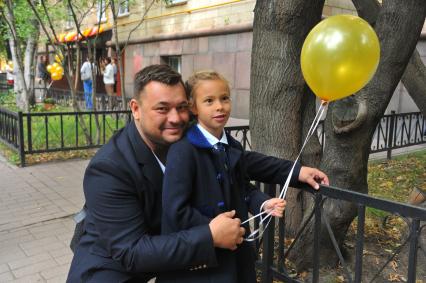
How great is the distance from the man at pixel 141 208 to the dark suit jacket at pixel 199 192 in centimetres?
7

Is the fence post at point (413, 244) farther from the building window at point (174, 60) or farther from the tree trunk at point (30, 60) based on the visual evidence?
the building window at point (174, 60)

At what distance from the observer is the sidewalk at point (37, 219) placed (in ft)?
12.1

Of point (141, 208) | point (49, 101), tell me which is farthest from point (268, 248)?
point (49, 101)

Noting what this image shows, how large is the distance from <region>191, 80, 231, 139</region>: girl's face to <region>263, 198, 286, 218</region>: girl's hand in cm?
46

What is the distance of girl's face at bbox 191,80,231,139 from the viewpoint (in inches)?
76.1

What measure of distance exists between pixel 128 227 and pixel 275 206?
0.72 metres

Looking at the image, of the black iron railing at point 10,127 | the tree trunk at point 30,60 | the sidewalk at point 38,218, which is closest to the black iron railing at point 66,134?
the black iron railing at point 10,127

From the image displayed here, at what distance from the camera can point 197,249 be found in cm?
174

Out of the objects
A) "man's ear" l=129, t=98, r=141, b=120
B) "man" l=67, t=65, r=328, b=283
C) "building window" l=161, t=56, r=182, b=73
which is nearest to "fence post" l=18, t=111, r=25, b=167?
"man" l=67, t=65, r=328, b=283

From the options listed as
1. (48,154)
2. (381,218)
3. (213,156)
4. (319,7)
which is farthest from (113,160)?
(48,154)

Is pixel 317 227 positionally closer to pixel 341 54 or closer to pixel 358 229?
pixel 358 229

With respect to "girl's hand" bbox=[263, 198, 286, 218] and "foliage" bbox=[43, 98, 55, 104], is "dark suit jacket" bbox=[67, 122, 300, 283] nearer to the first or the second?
"girl's hand" bbox=[263, 198, 286, 218]

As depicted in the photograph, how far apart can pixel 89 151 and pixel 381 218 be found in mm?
5598

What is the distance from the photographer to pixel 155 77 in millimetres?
1854
